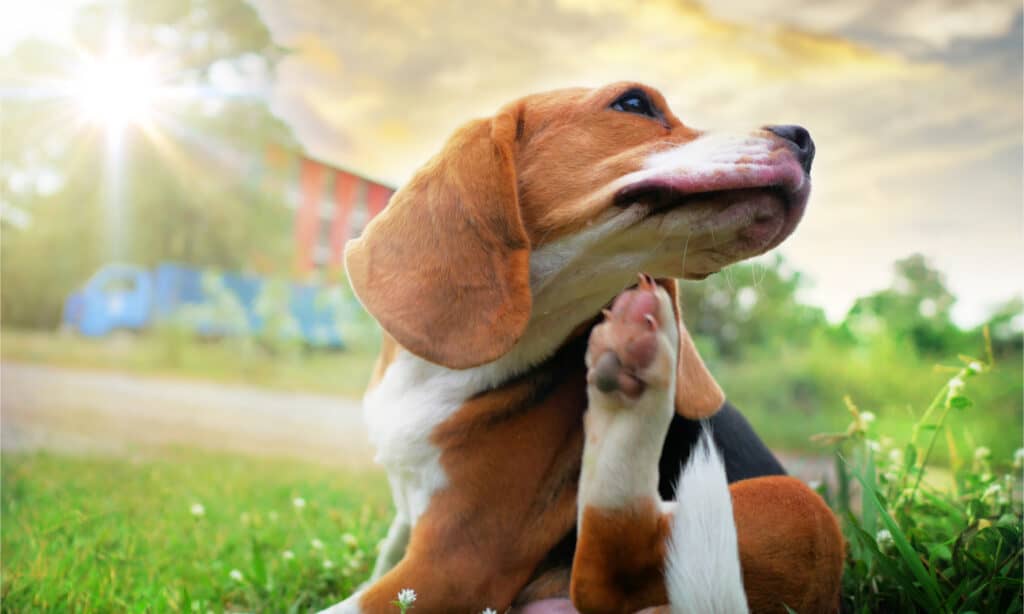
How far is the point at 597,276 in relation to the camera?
4.59 ft

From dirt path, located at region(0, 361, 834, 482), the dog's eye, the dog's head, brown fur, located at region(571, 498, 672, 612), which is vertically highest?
the dog's eye

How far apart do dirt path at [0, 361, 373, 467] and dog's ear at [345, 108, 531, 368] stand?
1.93 metres

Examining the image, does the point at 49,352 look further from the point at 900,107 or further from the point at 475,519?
the point at 900,107

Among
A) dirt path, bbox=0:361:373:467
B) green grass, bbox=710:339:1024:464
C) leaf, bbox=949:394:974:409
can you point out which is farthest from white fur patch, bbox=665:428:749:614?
dirt path, bbox=0:361:373:467

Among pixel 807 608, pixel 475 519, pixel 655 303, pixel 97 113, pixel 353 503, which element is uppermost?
pixel 97 113

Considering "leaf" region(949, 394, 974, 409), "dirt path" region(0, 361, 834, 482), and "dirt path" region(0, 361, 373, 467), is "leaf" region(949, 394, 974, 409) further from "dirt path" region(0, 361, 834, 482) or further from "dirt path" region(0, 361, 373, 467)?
"dirt path" region(0, 361, 373, 467)

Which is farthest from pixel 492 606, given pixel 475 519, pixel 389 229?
pixel 389 229

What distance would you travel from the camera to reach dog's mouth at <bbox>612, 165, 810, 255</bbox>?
1243mm

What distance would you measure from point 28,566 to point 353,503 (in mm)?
1041

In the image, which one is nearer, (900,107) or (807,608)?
(807,608)

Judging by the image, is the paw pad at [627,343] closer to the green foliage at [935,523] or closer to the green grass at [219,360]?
the green foliage at [935,523]

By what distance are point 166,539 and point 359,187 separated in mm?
1075

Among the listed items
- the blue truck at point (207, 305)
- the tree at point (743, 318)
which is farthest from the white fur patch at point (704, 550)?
the blue truck at point (207, 305)

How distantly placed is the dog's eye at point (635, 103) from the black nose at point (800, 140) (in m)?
0.24
